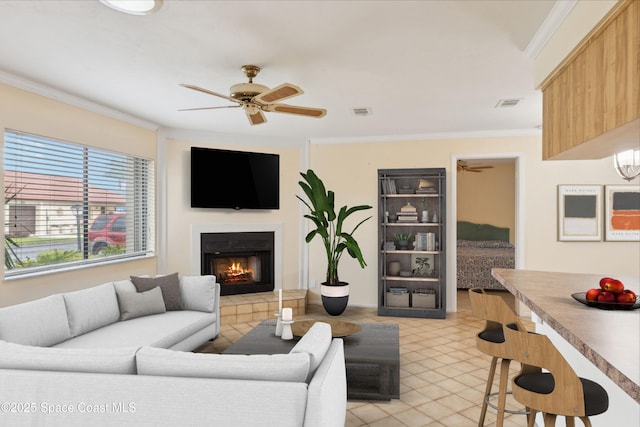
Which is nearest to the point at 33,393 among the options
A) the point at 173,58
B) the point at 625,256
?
the point at 173,58

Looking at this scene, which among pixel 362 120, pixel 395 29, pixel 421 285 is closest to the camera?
pixel 395 29

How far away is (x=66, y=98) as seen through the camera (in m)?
4.14

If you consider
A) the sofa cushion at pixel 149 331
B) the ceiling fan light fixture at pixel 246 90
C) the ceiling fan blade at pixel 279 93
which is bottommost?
the sofa cushion at pixel 149 331

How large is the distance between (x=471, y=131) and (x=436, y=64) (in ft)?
8.97

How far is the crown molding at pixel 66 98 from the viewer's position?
3621 millimetres

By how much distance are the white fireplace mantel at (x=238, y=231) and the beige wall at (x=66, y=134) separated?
612mm

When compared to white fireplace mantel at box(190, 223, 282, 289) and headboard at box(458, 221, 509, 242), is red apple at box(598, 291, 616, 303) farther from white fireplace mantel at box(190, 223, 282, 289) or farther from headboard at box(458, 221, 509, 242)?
headboard at box(458, 221, 509, 242)

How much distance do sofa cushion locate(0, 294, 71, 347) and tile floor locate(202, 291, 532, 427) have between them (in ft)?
Result: 4.91

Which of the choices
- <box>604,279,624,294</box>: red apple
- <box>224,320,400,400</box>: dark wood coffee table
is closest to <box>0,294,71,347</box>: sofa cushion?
<box>224,320,400,400</box>: dark wood coffee table

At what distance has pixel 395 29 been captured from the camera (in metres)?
2.68

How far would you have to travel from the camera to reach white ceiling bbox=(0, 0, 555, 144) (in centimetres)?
247

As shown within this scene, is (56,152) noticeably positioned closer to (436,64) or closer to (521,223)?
(436,64)

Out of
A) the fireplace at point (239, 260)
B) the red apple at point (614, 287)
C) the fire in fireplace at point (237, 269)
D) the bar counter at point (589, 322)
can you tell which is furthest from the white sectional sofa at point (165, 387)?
the fire in fireplace at point (237, 269)

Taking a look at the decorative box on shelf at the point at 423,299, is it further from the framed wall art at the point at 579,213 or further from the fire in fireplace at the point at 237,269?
the fire in fireplace at the point at 237,269
